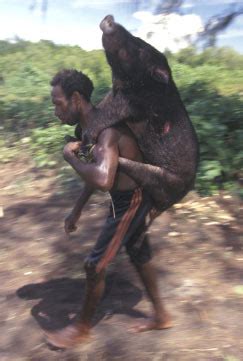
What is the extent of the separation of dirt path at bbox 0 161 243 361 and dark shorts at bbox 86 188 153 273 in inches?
21.9

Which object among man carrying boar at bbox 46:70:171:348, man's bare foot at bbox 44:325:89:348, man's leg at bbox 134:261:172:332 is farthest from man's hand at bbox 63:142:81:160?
man's bare foot at bbox 44:325:89:348

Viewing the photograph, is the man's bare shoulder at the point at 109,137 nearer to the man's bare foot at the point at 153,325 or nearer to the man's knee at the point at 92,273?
the man's knee at the point at 92,273

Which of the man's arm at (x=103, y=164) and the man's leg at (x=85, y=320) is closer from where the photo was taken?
the man's arm at (x=103, y=164)

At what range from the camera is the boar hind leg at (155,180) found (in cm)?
274

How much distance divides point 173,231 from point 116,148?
203 cm

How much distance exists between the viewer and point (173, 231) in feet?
15.0

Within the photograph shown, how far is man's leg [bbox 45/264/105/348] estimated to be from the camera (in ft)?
9.42

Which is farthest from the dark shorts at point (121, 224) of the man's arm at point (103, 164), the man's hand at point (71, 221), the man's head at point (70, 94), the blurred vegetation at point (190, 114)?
the blurred vegetation at point (190, 114)

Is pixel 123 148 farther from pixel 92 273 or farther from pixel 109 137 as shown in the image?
pixel 92 273

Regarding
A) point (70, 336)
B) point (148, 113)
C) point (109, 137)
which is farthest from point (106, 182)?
point (70, 336)

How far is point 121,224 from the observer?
9.27ft

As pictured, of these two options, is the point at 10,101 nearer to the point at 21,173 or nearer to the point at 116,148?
the point at 21,173

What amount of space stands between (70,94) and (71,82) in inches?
2.4

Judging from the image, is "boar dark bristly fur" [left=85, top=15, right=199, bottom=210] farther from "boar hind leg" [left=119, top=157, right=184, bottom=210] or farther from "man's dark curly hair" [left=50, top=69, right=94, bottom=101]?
"man's dark curly hair" [left=50, top=69, right=94, bottom=101]
